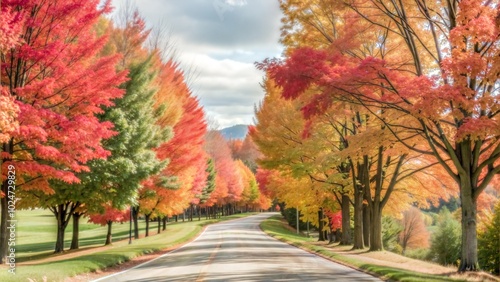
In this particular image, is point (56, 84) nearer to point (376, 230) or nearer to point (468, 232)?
point (468, 232)

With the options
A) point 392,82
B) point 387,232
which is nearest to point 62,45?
point 392,82

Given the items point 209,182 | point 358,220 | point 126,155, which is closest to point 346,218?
point 358,220

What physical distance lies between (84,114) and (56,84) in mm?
3567

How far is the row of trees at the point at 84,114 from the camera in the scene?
13.8 m

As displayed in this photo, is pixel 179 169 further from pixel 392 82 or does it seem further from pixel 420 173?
pixel 392 82

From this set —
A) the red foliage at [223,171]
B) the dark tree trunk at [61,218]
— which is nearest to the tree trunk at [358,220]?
the dark tree trunk at [61,218]

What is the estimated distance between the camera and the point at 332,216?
1522 inches

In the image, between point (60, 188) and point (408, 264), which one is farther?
point (60, 188)

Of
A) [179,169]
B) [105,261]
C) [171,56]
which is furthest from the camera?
[171,56]

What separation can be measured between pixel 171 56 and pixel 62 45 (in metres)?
20.3

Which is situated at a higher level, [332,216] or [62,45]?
[62,45]

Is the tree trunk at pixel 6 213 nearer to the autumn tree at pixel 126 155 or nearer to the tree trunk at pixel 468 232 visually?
the autumn tree at pixel 126 155

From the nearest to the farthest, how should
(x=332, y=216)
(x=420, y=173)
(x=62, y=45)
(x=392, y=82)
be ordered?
(x=62, y=45) < (x=392, y=82) < (x=420, y=173) < (x=332, y=216)

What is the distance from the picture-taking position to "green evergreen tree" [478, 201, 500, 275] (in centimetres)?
3281
